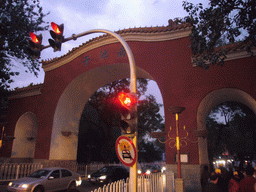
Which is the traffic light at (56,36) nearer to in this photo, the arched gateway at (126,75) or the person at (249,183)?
the person at (249,183)

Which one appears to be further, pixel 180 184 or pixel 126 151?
pixel 180 184

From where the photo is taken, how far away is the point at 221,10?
7.71 m

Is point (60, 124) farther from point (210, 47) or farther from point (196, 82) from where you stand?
point (210, 47)

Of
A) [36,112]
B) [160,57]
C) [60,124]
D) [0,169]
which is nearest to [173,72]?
[160,57]

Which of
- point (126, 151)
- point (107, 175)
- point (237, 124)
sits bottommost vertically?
point (107, 175)

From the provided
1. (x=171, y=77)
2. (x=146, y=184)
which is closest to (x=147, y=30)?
(x=171, y=77)

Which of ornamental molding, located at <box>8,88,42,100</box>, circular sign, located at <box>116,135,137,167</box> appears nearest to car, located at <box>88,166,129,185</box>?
circular sign, located at <box>116,135,137,167</box>

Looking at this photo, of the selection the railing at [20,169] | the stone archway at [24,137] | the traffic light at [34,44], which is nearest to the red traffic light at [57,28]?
the traffic light at [34,44]

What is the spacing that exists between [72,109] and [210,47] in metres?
12.3

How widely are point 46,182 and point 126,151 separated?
260 inches

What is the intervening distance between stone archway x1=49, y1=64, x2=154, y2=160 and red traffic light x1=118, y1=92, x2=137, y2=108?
34.2 ft

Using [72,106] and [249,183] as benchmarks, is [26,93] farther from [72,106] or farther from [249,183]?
[249,183]

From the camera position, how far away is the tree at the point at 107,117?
71.3 feet

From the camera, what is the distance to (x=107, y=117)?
21.6m
